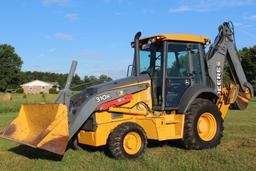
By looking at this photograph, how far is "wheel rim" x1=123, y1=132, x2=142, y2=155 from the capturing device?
8594mm

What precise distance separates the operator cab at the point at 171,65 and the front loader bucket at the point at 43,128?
2260mm

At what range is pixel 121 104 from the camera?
366 inches

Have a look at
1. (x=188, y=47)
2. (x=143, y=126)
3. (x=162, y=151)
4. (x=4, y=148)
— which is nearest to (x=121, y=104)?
(x=143, y=126)

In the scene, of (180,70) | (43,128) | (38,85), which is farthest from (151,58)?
(38,85)

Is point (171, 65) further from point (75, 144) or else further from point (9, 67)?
point (9, 67)

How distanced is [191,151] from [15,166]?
12.2ft

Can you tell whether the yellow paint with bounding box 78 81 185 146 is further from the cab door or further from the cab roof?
the cab roof

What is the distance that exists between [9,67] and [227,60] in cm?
9730

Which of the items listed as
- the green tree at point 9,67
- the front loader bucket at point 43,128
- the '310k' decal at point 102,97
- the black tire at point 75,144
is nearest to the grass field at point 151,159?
the black tire at point 75,144

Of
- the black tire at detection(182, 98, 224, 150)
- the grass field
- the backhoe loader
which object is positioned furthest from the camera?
the black tire at detection(182, 98, 224, 150)

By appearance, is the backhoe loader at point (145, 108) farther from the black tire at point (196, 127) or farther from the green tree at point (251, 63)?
the green tree at point (251, 63)

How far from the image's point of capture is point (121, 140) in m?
8.48

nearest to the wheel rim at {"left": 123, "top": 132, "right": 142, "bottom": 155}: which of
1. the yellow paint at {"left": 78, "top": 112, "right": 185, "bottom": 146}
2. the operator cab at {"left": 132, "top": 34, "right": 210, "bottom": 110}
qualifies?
the yellow paint at {"left": 78, "top": 112, "right": 185, "bottom": 146}

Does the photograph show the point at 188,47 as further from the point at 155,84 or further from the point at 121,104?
the point at 121,104
